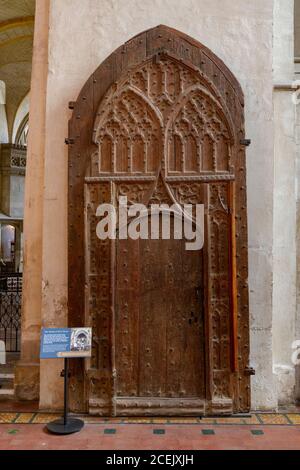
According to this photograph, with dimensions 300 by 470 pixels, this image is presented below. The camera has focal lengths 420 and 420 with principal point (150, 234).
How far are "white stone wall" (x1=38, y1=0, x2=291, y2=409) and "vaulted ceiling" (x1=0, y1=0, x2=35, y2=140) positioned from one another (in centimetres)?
566

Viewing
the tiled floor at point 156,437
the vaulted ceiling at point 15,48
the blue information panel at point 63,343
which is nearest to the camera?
the tiled floor at point 156,437

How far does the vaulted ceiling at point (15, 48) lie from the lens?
9312mm

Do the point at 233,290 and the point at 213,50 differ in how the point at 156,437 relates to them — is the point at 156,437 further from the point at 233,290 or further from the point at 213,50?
the point at 213,50

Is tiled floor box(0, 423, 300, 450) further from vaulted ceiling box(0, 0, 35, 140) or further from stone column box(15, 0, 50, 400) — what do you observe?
vaulted ceiling box(0, 0, 35, 140)

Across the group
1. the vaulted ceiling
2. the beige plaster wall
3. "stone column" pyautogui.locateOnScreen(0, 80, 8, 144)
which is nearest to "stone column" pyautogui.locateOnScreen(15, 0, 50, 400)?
the beige plaster wall

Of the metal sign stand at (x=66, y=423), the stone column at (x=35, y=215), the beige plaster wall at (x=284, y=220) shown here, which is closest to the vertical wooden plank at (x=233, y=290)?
the beige plaster wall at (x=284, y=220)

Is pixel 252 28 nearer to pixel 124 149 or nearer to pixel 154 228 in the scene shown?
pixel 124 149

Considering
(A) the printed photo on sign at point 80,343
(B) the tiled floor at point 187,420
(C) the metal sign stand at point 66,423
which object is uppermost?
(A) the printed photo on sign at point 80,343

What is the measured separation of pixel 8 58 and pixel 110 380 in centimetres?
1142

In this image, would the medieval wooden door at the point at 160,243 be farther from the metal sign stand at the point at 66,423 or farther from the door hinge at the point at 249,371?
the metal sign stand at the point at 66,423

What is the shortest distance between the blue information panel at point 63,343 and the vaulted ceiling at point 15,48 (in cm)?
791

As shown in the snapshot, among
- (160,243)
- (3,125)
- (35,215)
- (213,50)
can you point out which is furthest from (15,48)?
(160,243)

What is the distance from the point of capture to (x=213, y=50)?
435 centimetres

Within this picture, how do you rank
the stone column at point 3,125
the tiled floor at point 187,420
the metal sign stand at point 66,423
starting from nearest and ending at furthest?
the metal sign stand at point 66,423 → the tiled floor at point 187,420 → the stone column at point 3,125
